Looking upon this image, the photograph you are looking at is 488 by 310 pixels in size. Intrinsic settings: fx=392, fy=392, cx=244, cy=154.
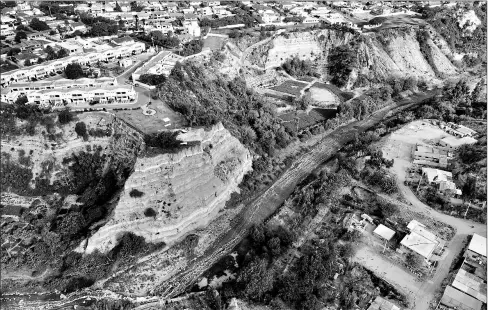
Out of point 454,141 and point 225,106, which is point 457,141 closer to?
point 454,141

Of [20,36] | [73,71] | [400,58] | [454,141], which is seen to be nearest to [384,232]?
[454,141]

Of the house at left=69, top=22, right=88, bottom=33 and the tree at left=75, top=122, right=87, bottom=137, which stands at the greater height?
the house at left=69, top=22, right=88, bottom=33

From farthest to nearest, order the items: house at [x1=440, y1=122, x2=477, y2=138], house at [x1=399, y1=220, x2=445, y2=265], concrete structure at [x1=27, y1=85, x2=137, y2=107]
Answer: house at [x1=440, y1=122, x2=477, y2=138] → concrete structure at [x1=27, y1=85, x2=137, y2=107] → house at [x1=399, y1=220, x2=445, y2=265]

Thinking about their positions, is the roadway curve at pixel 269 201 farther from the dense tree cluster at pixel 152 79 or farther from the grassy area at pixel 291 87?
the dense tree cluster at pixel 152 79

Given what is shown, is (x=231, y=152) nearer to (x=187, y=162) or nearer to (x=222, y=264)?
(x=187, y=162)

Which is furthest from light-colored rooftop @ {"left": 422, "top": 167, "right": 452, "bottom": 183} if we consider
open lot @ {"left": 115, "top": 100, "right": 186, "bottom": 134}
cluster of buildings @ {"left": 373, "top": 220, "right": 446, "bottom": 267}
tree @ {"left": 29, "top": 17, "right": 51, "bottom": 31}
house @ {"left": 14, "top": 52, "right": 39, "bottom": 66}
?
tree @ {"left": 29, "top": 17, "right": 51, "bottom": 31}

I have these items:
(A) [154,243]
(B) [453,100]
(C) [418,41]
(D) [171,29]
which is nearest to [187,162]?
(A) [154,243]

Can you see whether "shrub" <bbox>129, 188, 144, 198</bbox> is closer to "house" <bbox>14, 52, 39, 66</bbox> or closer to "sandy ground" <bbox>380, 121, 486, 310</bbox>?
"sandy ground" <bbox>380, 121, 486, 310</bbox>

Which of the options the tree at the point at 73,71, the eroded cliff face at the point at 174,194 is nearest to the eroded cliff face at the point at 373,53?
the tree at the point at 73,71
